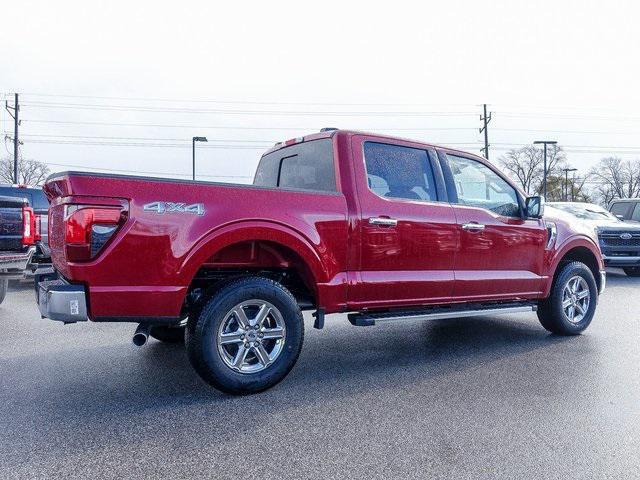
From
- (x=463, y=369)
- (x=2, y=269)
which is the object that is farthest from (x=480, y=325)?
(x=2, y=269)

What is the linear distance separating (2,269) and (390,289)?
4.79m

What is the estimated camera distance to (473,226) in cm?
518

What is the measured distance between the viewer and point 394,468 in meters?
2.80

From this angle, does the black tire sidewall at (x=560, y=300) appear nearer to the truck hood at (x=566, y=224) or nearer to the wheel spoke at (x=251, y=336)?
the truck hood at (x=566, y=224)

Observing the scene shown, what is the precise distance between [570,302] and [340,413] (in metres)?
3.63

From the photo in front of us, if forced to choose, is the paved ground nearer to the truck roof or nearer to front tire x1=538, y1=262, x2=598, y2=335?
front tire x1=538, y1=262, x2=598, y2=335

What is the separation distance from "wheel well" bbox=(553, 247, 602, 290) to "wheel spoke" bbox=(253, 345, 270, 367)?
3.87 meters

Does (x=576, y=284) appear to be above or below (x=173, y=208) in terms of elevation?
below

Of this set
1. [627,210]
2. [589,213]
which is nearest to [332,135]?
[589,213]

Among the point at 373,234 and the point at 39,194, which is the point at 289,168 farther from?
the point at 39,194

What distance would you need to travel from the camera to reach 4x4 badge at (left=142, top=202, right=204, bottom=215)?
3578 millimetres

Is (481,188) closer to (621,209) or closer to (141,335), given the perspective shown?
(141,335)

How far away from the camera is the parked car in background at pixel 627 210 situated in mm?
14586

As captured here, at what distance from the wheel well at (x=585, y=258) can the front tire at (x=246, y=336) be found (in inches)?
146
